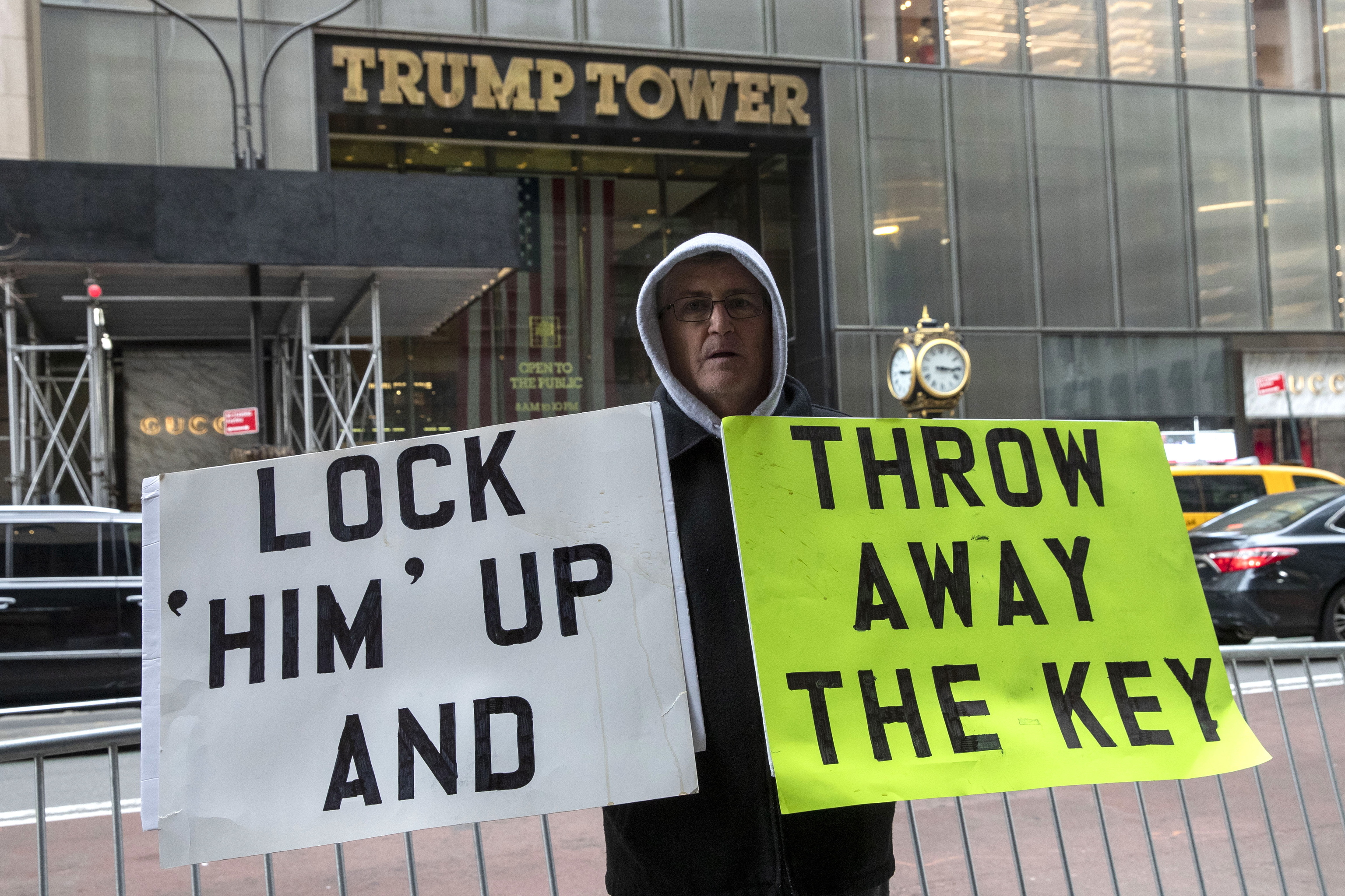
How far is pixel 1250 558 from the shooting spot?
34.3ft

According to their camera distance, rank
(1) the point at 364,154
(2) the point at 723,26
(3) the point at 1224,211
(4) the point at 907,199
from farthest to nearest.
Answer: (3) the point at 1224,211, (4) the point at 907,199, (2) the point at 723,26, (1) the point at 364,154

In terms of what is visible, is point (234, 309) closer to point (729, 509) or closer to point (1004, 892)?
point (1004, 892)

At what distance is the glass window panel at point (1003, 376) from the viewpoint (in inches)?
842

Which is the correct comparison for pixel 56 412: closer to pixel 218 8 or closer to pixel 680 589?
pixel 218 8

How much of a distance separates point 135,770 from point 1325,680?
8608 millimetres

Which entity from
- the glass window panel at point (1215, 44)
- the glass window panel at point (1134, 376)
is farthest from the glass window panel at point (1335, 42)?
the glass window panel at point (1134, 376)

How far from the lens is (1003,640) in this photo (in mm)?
2125

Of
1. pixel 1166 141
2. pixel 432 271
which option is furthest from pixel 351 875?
pixel 1166 141

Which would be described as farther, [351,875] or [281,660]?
[351,875]

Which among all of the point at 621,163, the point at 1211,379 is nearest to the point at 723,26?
the point at 621,163

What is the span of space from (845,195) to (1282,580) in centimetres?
1246

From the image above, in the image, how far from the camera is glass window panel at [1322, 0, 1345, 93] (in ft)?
78.6

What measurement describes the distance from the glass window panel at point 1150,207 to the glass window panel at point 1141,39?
36cm

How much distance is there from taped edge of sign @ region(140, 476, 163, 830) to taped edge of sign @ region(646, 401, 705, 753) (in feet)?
2.71
